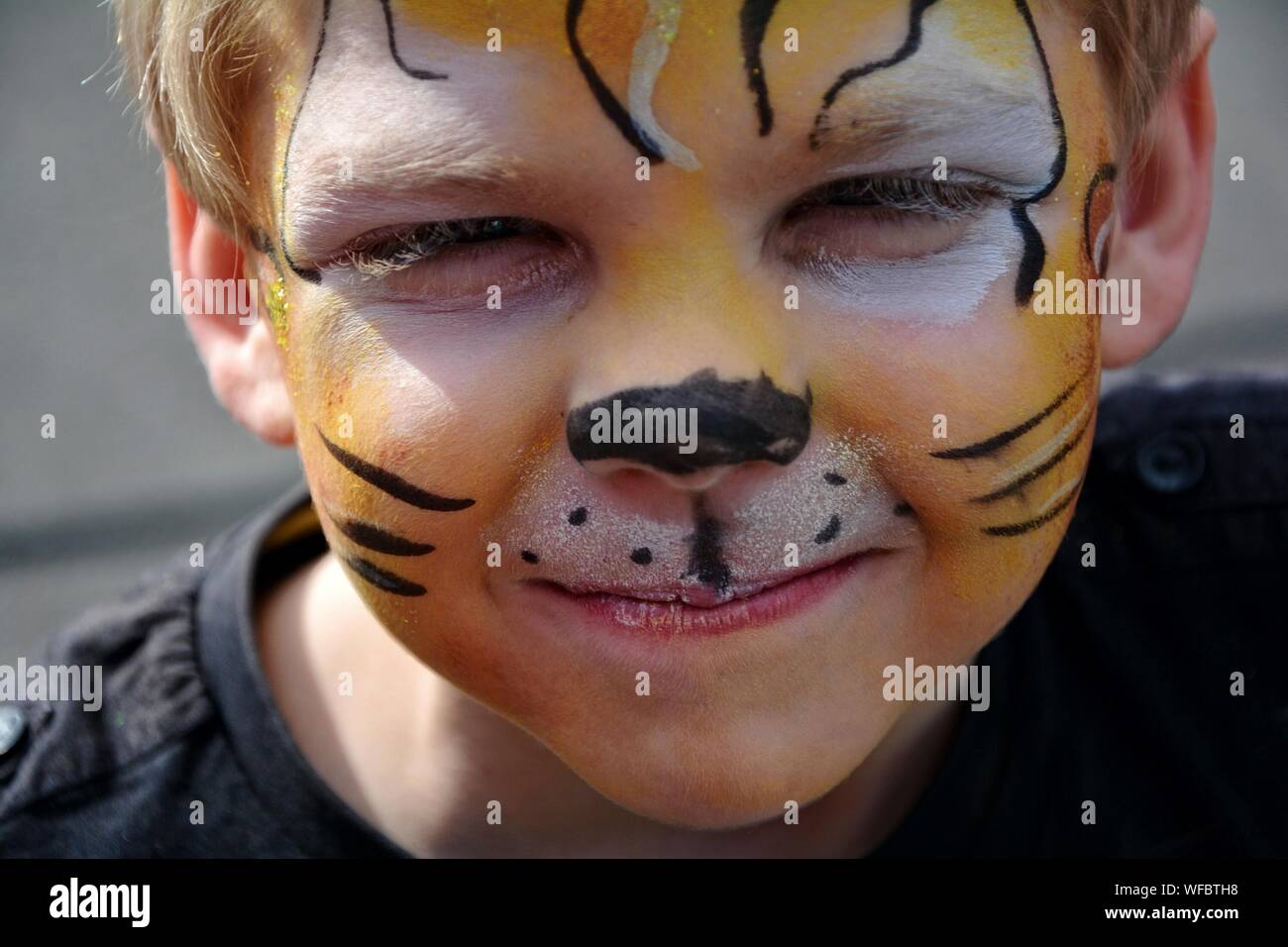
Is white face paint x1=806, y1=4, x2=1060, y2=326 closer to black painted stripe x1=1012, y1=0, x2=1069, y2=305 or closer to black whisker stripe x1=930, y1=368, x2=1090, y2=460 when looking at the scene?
black painted stripe x1=1012, y1=0, x2=1069, y2=305

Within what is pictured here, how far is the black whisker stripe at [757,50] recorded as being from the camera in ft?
3.99

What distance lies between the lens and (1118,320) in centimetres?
161

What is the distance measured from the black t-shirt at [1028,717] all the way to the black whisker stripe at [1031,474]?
1.56ft

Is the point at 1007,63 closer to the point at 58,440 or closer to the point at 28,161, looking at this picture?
the point at 58,440

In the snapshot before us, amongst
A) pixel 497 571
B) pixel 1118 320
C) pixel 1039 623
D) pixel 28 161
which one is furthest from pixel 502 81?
pixel 28 161

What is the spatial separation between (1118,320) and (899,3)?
51 cm

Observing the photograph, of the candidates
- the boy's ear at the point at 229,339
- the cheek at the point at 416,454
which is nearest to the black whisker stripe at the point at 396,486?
the cheek at the point at 416,454

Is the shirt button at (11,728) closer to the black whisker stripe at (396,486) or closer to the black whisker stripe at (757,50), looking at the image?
the black whisker stripe at (396,486)

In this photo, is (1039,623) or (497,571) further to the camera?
(1039,623)

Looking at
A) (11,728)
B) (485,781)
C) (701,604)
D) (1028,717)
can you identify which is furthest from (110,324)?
(701,604)

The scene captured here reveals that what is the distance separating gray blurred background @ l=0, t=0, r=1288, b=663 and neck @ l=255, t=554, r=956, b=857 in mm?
1538

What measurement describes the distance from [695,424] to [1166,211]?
2.29 feet

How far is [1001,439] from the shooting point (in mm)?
1363

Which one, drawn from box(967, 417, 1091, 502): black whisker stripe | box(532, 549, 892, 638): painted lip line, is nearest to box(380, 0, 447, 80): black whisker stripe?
box(532, 549, 892, 638): painted lip line
